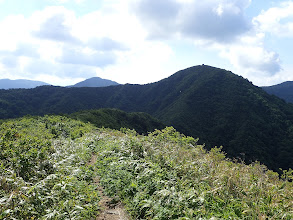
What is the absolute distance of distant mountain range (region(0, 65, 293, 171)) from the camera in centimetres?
7988

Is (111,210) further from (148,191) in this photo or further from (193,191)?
(193,191)

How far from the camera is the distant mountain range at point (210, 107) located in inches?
3145

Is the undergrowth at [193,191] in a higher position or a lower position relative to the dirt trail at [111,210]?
higher

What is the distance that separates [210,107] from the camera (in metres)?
116

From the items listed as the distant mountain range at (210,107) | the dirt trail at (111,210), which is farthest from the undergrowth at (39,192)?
the distant mountain range at (210,107)

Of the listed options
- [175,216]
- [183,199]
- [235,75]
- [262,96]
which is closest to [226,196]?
[183,199]

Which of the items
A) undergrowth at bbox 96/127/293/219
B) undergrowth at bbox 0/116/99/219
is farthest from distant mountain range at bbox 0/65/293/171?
undergrowth at bbox 0/116/99/219

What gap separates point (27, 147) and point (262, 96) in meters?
128

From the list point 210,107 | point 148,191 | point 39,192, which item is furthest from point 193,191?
point 210,107

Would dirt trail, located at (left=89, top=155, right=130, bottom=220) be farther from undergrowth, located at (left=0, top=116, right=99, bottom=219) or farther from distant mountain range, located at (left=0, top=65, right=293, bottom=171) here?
→ distant mountain range, located at (left=0, top=65, right=293, bottom=171)

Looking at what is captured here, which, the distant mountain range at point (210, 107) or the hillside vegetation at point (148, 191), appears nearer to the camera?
the hillside vegetation at point (148, 191)

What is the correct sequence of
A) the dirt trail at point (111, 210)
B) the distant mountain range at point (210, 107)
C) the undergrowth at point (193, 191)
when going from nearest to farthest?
1. the undergrowth at point (193, 191)
2. the dirt trail at point (111, 210)
3. the distant mountain range at point (210, 107)

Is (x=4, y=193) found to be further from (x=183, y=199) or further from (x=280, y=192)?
(x=280, y=192)

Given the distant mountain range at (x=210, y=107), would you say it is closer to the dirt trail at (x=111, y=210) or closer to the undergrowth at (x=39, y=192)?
the dirt trail at (x=111, y=210)
